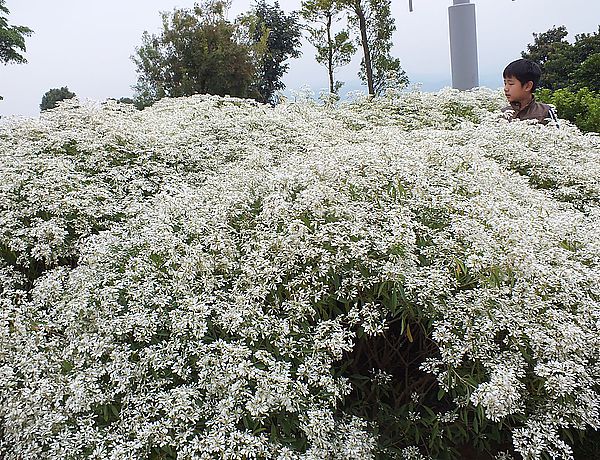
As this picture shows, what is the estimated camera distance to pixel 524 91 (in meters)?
5.25

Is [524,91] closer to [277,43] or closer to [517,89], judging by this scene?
[517,89]

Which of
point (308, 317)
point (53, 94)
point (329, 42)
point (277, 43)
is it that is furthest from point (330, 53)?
point (53, 94)

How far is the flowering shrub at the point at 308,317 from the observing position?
215 centimetres

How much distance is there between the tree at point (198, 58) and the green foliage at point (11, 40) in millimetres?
5581

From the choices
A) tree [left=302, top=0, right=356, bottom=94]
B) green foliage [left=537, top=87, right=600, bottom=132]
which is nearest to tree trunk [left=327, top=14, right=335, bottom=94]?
tree [left=302, top=0, right=356, bottom=94]

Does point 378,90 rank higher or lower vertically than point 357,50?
lower

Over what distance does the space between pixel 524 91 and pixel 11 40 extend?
1833 centimetres

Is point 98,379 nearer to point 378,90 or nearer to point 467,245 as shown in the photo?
point 467,245

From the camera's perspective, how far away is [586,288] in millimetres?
2535

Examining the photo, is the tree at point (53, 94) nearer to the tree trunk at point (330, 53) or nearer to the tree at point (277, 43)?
the tree at point (277, 43)

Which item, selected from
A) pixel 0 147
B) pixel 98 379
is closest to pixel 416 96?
pixel 0 147

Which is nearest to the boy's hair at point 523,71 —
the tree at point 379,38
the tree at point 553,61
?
the tree at point 379,38

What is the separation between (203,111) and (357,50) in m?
12.0

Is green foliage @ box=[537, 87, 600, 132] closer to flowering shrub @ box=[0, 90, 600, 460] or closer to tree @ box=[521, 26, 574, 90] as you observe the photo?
flowering shrub @ box=[0, 90, 600, 460]
